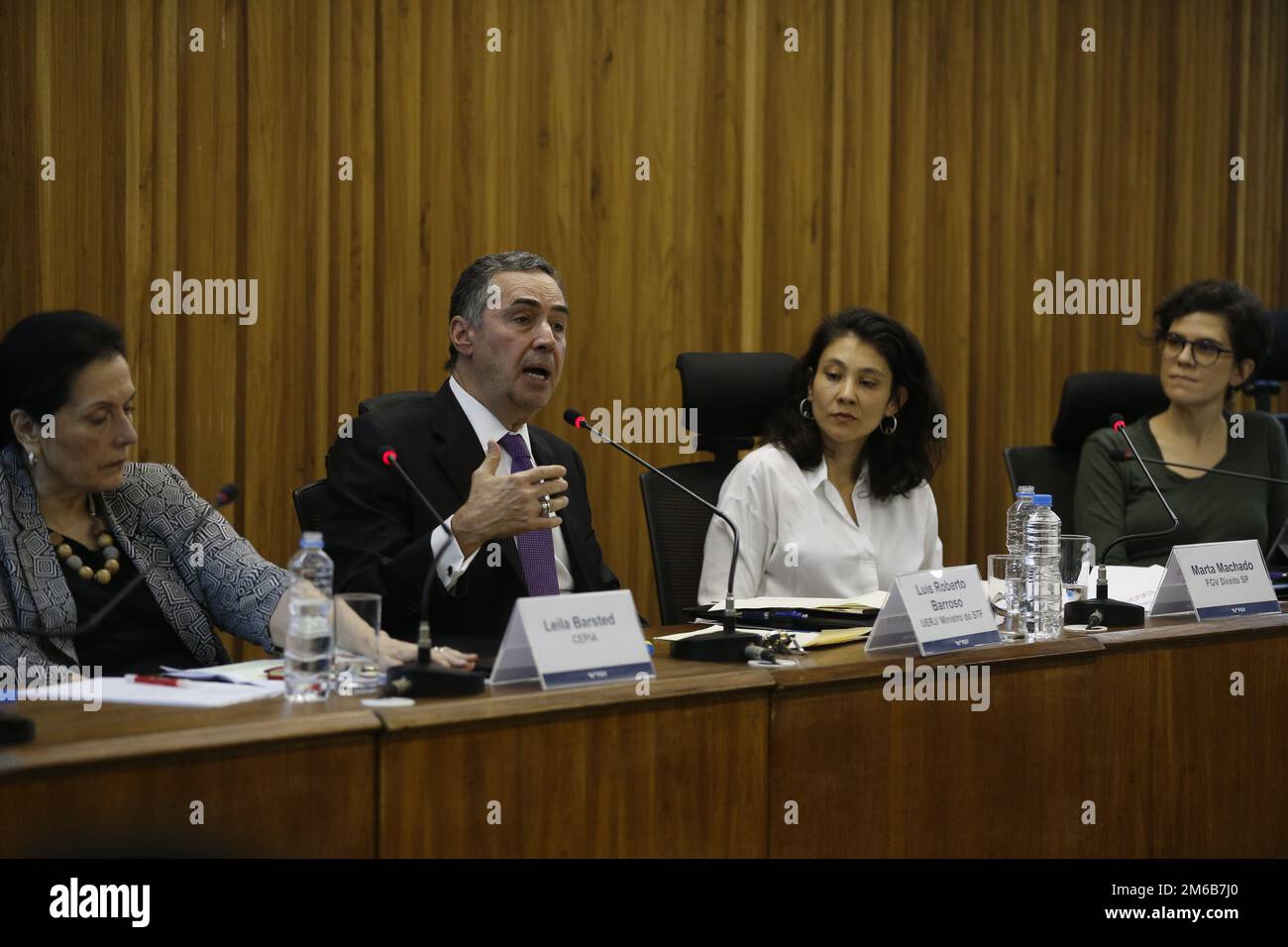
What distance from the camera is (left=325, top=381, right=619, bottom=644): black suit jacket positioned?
2.40 metres

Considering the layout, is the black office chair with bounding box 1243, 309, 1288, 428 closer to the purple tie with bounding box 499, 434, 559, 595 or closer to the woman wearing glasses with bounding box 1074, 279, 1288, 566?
the woman wearing glasses with bounding box 1074, 279, 1288, 566

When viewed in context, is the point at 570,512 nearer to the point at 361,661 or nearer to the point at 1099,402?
the point at 361,661

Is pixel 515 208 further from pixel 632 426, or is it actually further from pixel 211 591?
pixel 211 591

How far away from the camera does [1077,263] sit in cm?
481

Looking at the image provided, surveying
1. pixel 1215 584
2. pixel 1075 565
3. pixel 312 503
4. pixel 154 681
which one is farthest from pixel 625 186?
pixel 154 681

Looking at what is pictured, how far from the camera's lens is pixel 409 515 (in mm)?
2496

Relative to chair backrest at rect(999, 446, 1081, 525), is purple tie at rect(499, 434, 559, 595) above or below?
below

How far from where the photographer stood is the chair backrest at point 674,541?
300cm

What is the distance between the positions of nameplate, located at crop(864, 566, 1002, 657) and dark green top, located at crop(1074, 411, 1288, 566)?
1.20 metres

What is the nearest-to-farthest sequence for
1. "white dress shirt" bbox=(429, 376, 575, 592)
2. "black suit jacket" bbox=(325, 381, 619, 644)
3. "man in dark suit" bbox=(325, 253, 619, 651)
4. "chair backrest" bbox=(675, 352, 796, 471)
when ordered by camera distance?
1. "man in dark suit" bbox=(325, 253, 619, 651)
2. "black suit jacket" bbox=(325, 381, 619, 644)
3. "white dress shirt" bbox=(429, 376, 575, 592)
4. "chair backrest" bbox=(675, 352, 796, 471)

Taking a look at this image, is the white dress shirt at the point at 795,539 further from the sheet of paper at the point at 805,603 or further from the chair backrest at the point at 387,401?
the chair backrest at the point at 387,401

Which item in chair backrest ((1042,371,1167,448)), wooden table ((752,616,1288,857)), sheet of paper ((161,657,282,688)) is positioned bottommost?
wooden table ((752,616,1288,857))

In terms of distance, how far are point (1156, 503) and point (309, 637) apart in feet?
7.79

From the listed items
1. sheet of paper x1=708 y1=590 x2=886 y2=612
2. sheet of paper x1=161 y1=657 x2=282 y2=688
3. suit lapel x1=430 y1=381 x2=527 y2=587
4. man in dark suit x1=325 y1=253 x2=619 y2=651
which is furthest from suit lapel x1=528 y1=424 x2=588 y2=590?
sheet of paper x1=161 y1=657 x2=282 y2=688
